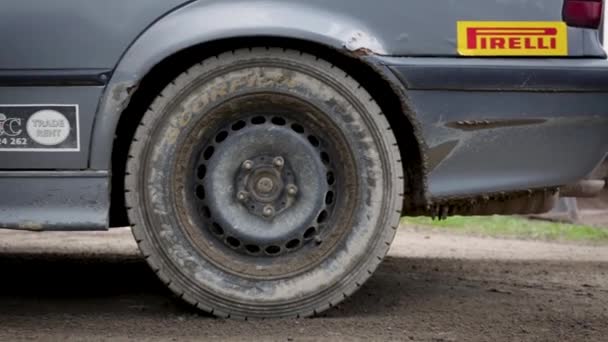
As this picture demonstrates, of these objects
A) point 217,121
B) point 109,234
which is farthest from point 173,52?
point 109,234

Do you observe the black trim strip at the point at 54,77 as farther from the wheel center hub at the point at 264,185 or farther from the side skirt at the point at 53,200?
the wheel center hub at the point at 264,185

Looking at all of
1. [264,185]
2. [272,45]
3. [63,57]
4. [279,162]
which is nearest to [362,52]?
[272,45]

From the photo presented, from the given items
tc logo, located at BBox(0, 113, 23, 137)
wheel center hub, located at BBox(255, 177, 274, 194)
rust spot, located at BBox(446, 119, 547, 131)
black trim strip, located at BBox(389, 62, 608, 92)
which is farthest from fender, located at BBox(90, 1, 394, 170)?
wheel center hub, located at BBox(255, 177, 274, 194)

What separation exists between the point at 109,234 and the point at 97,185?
156 inches

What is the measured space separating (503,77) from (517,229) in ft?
18.0

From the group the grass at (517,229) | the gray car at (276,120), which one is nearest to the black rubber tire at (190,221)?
the gray car at (276,120)

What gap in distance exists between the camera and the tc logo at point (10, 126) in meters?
3.50

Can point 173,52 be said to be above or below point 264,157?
above

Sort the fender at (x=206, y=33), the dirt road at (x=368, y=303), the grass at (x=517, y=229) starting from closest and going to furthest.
Answer: the dirt road at (x=368, y=303), the fender at (x=206, y=33), the grass at (x=517, y=229)

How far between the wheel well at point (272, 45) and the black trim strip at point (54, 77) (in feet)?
0.53

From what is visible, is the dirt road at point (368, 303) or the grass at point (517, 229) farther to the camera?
Answer: the grass at point (517, 229)

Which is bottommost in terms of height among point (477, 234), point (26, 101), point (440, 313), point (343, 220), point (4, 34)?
point (477, 234)

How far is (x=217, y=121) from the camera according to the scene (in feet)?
11.8

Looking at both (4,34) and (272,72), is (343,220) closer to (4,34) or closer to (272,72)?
(272,72)
